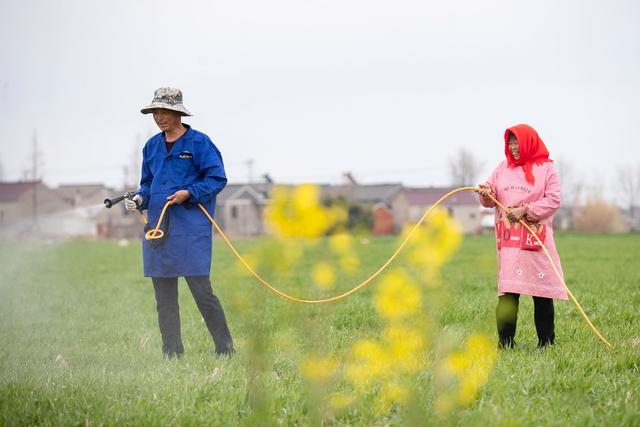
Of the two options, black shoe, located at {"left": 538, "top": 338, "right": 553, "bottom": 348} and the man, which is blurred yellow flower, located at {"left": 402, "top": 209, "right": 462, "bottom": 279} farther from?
black shoe, located at {"left": 538, "top": 338, "right": 553, "bottom": 348}

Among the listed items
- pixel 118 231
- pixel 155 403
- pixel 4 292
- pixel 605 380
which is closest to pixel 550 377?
pixel 605 380

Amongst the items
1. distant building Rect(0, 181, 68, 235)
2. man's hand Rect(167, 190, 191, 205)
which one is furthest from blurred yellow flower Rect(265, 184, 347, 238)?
distant building Rect(0, 181, 68, 235)

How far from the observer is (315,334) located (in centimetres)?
207

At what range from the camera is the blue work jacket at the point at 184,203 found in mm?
5410

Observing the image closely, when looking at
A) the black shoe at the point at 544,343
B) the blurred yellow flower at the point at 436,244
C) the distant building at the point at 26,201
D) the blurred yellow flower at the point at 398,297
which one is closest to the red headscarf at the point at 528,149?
the black shoe at the point at 544,343

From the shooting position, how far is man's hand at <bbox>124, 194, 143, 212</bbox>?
17.6ft

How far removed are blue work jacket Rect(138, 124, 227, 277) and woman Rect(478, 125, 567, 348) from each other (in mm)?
2173

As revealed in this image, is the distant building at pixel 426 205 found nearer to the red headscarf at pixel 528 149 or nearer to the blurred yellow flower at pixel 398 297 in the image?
the red headscarf at pixel 528 149

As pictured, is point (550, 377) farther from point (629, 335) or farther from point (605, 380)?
point (629, 335)

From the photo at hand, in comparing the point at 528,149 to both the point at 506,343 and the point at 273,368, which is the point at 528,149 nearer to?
the point at 506,343

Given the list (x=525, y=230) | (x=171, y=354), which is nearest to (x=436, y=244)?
(x=525, y=230)

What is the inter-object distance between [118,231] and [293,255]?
56.1 metres

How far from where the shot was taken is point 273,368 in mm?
4742

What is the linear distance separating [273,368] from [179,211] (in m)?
1.47
